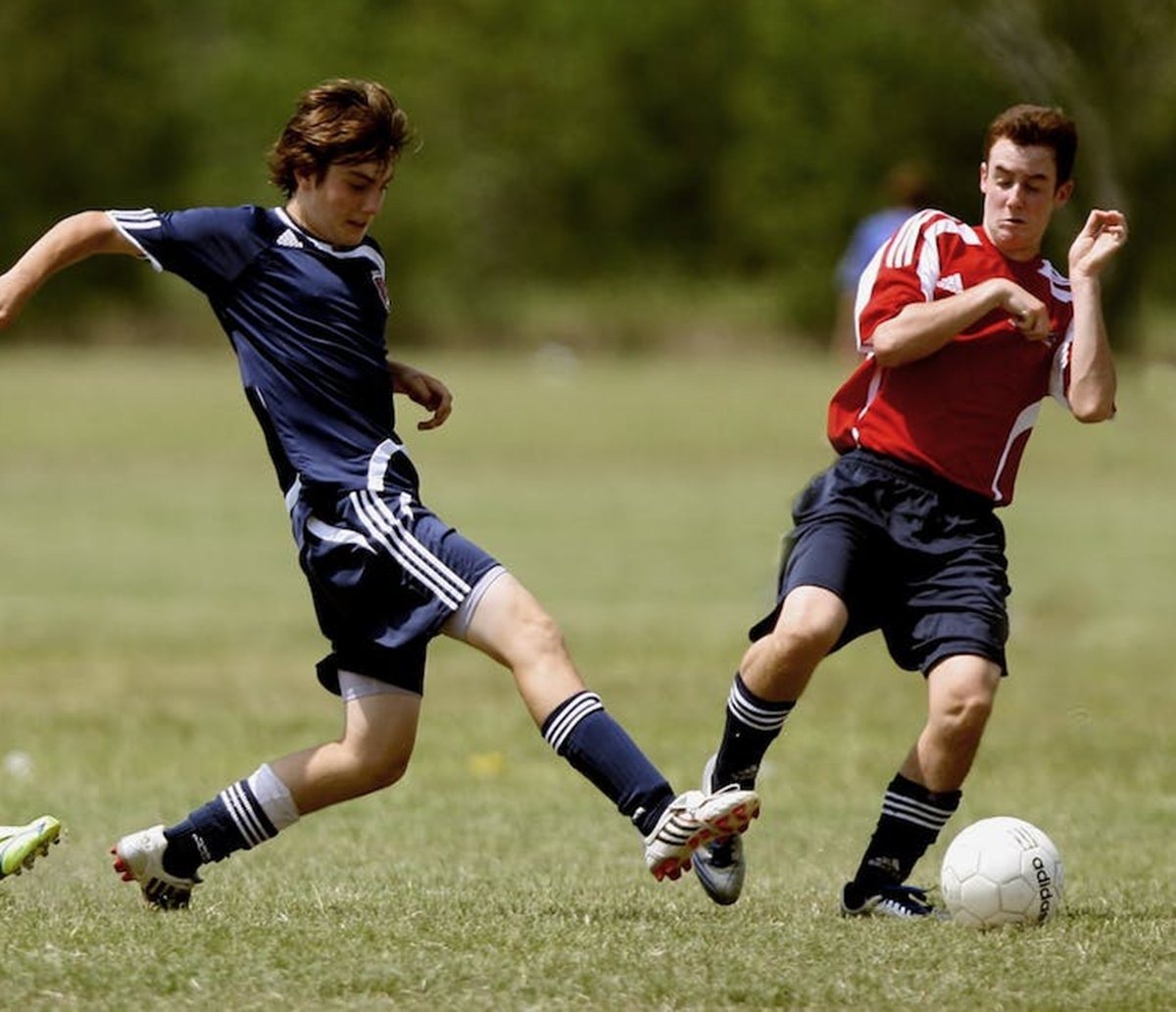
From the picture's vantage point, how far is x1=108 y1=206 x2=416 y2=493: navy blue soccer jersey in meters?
5.91

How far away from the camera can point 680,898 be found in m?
6.69

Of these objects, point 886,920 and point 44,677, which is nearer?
point 886,920

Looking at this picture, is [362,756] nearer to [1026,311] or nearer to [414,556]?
[414,556]

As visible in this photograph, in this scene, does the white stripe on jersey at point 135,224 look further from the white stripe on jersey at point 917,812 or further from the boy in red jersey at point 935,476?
the white stripe on jersey at point 917,812

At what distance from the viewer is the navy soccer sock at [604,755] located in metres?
5.71

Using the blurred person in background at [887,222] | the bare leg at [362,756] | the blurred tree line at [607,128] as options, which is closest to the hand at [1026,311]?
the bare leg at [362,756]

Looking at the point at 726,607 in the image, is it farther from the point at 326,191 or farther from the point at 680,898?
the point at 326,191

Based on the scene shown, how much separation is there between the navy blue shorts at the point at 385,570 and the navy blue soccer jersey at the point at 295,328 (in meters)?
0.09

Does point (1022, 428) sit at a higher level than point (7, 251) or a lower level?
lower

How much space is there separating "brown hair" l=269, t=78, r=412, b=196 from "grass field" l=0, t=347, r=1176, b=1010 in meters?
1.80

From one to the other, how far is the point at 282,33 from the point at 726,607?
47.2 metres

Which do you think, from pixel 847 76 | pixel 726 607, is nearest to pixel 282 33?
pixel 847 76

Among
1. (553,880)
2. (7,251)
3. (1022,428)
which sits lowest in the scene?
(553,880)

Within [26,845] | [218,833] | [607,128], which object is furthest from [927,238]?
[607,128]
